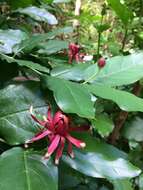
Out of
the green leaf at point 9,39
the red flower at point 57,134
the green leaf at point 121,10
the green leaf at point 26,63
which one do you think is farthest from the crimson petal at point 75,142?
the green leaf at point 121,10

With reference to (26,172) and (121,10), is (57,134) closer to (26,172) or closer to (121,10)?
(26,172)

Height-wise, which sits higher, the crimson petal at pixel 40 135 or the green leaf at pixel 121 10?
the green leaf at pixel 121 10

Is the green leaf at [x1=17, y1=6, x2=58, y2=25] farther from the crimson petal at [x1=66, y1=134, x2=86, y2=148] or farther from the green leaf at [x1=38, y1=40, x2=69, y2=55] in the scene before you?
the crimson petal at [x1=66, y1=134, x2=86, y2=148]

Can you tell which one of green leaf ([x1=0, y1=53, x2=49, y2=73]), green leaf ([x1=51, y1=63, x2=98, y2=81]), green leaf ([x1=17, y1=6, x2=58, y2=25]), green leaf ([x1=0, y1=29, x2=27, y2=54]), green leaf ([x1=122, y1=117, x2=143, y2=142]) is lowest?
green leaf ([x1=122, y1=117, x2=143, y2=142])

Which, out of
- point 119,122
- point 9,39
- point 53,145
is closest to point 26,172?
point 53,145

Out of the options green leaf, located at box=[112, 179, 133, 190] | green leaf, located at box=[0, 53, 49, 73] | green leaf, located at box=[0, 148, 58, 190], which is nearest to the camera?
green leaf, located at box=[0, 148, 58, 190]

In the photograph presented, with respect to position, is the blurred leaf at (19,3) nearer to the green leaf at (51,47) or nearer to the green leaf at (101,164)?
the green leaf at (51,47)

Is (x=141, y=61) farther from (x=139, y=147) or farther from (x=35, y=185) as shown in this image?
(x=139, y=147)

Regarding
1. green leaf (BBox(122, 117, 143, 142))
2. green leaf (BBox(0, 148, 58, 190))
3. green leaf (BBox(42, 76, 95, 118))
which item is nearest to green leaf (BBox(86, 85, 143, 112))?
green leaf (BBox(42, 76, 95, 118))
